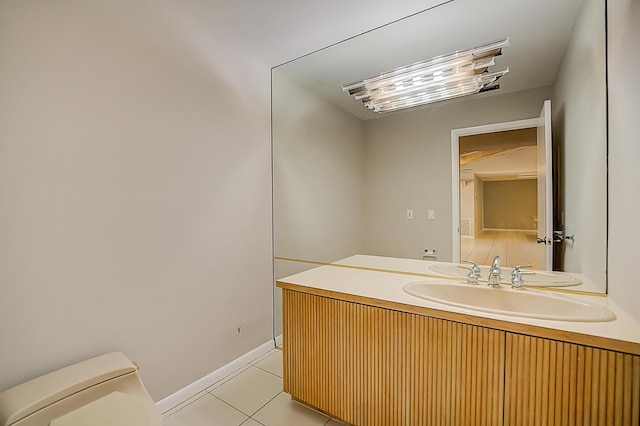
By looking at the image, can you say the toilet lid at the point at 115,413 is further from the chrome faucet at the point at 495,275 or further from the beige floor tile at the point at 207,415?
the chrome faucet at the point at 495,275

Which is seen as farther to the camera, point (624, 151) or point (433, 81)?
point (433, 81)

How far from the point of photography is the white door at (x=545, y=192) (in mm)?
1560

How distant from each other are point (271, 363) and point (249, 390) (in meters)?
0.36

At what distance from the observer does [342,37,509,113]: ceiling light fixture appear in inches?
70.5

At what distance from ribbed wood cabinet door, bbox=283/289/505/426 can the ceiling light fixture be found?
149 centimetres

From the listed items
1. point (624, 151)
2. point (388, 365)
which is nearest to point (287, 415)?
point (388, 365)

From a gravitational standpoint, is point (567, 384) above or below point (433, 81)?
below

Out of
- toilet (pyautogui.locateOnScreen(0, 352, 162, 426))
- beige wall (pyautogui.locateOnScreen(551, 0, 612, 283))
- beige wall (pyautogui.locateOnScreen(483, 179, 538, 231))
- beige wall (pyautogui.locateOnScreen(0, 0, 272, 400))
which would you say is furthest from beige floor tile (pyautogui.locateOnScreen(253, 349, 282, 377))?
beige wall (pyautogui.locateOnScreen(551, 0, 612, 283))

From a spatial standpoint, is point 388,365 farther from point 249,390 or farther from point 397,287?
point 249,390

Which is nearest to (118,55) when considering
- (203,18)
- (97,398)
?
(203,18)

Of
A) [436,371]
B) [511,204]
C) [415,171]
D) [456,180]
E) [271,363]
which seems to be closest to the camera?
[436,371]

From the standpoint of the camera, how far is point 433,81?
1945 mm

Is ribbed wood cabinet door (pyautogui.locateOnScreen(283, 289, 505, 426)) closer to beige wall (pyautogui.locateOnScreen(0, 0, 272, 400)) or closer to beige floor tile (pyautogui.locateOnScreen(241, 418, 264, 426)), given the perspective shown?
beige floor tile (pyautogui.locateOnScreen(241, 418, 264, 426))

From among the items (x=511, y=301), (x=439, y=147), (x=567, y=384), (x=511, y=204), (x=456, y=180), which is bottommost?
(x=567, y=384)
